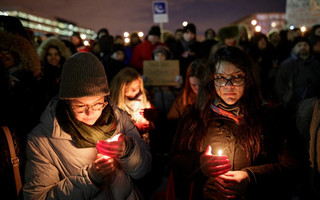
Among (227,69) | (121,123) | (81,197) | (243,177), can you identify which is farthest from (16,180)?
(227,69)

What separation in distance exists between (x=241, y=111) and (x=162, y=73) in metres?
3.34

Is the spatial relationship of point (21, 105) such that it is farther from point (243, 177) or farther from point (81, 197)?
point (243, 177)

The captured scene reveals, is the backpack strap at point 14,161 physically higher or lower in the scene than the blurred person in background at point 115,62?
lower

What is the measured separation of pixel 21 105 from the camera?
260 cm

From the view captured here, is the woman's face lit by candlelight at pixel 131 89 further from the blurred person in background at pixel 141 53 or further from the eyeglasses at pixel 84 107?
the blurred person in background at pixel 141 53

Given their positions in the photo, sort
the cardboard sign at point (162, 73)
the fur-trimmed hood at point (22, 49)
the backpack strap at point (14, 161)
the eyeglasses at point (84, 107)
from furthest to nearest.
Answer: the cardboard sign at point (162, 73)
the fur-trimmed hood at point (22, 49)
the eyeglasses at point (84, 107)
the backpack strap at point (14, 161)

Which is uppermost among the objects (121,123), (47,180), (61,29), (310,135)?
(61,29)

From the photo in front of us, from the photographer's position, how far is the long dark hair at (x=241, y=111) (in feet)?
6.76

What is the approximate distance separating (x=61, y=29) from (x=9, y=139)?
464 ft

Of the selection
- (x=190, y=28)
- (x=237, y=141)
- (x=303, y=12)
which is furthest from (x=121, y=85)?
(x=303, y=12)

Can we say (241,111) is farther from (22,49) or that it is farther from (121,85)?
(22,49)

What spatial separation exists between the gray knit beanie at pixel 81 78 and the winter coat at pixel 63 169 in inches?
10.6

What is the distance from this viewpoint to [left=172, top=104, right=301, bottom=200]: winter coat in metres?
1.98

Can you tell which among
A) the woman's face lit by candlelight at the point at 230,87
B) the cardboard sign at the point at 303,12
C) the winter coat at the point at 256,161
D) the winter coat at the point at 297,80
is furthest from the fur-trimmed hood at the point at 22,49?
the cardboard sign at the point at 303,12
